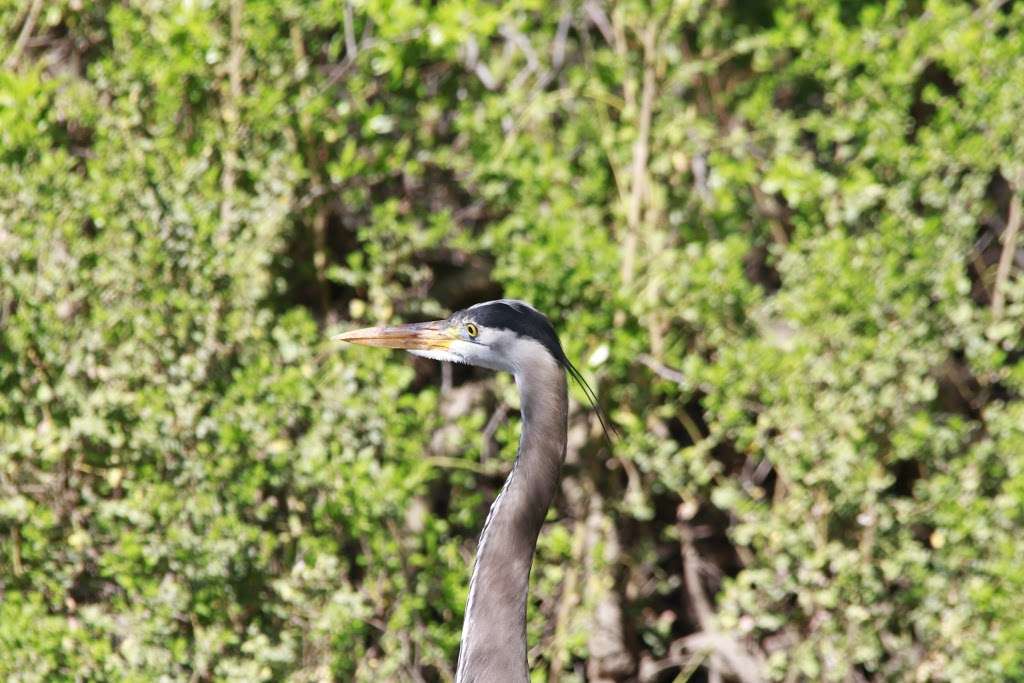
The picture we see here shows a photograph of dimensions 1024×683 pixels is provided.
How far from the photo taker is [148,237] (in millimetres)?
3846

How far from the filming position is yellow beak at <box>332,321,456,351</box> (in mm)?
3150

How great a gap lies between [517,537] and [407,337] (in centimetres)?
57

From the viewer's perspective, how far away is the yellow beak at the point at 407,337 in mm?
3150

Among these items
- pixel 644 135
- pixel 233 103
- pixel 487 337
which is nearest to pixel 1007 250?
pixel 644 135

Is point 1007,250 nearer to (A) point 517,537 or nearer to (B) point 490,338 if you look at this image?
(B) point 490,338

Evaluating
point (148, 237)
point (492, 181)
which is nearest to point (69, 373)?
point (148, 237)

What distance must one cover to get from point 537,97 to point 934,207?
1.27 m

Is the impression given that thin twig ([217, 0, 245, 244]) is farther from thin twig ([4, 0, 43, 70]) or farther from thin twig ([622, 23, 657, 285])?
thin twig ([622, 23, 657, 285])

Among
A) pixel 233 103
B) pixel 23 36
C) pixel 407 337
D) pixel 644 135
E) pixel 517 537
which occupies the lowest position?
pixel 517 537

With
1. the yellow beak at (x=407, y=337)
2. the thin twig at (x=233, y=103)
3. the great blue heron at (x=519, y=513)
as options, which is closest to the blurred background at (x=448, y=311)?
the thin twig at (x=233, y=103)

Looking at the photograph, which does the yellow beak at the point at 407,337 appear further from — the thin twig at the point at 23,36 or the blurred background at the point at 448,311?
the thin twig at the point at 23,36

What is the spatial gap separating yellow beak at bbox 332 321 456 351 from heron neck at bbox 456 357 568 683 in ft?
1.04

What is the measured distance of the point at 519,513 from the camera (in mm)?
2842

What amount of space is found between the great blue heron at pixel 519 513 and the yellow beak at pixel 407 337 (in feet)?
0.77
